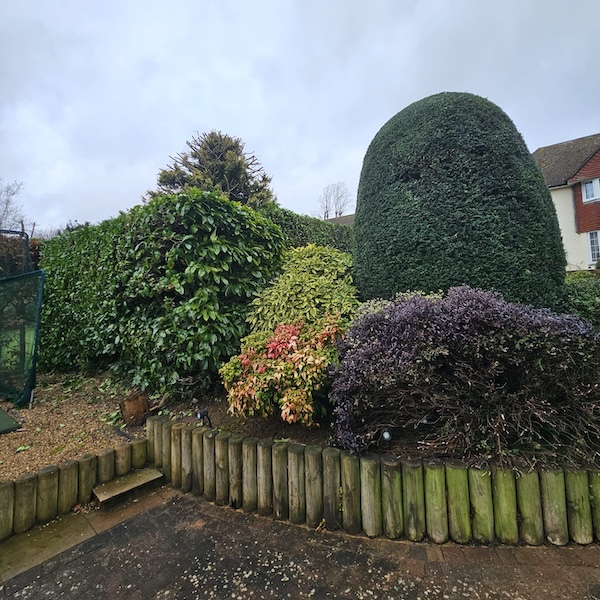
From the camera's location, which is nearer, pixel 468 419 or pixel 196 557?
pixel 196 557

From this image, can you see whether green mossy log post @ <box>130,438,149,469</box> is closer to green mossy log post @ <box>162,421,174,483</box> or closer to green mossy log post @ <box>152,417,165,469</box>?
green mossy log post @ <box>152,417,165,469</box>

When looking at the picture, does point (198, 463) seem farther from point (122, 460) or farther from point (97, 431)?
point (97, 431)

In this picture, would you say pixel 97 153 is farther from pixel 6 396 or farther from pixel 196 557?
pixel 196 557

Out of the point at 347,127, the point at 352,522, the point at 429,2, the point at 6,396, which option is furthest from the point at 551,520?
the point at 347,127

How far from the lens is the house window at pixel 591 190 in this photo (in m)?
15.0

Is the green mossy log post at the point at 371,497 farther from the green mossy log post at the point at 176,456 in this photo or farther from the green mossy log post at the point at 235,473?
the green mossy log post at the point at 176,456

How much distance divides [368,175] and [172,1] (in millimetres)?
4246

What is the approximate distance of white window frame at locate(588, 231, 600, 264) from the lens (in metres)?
15.3

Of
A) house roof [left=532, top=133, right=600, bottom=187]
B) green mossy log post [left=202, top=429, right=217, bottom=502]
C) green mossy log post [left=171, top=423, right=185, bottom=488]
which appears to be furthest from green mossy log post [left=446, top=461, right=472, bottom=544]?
house roof [left=532, top=133, right=600, bottom=187]

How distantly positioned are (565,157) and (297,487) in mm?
22230

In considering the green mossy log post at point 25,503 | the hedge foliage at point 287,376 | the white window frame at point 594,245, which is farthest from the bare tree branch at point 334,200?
the green mossy log post at point 25,503

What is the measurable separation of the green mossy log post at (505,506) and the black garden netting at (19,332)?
4.56m

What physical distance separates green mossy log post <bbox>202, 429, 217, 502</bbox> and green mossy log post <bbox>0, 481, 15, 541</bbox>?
3.83 ft

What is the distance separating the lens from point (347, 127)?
10594 mm
